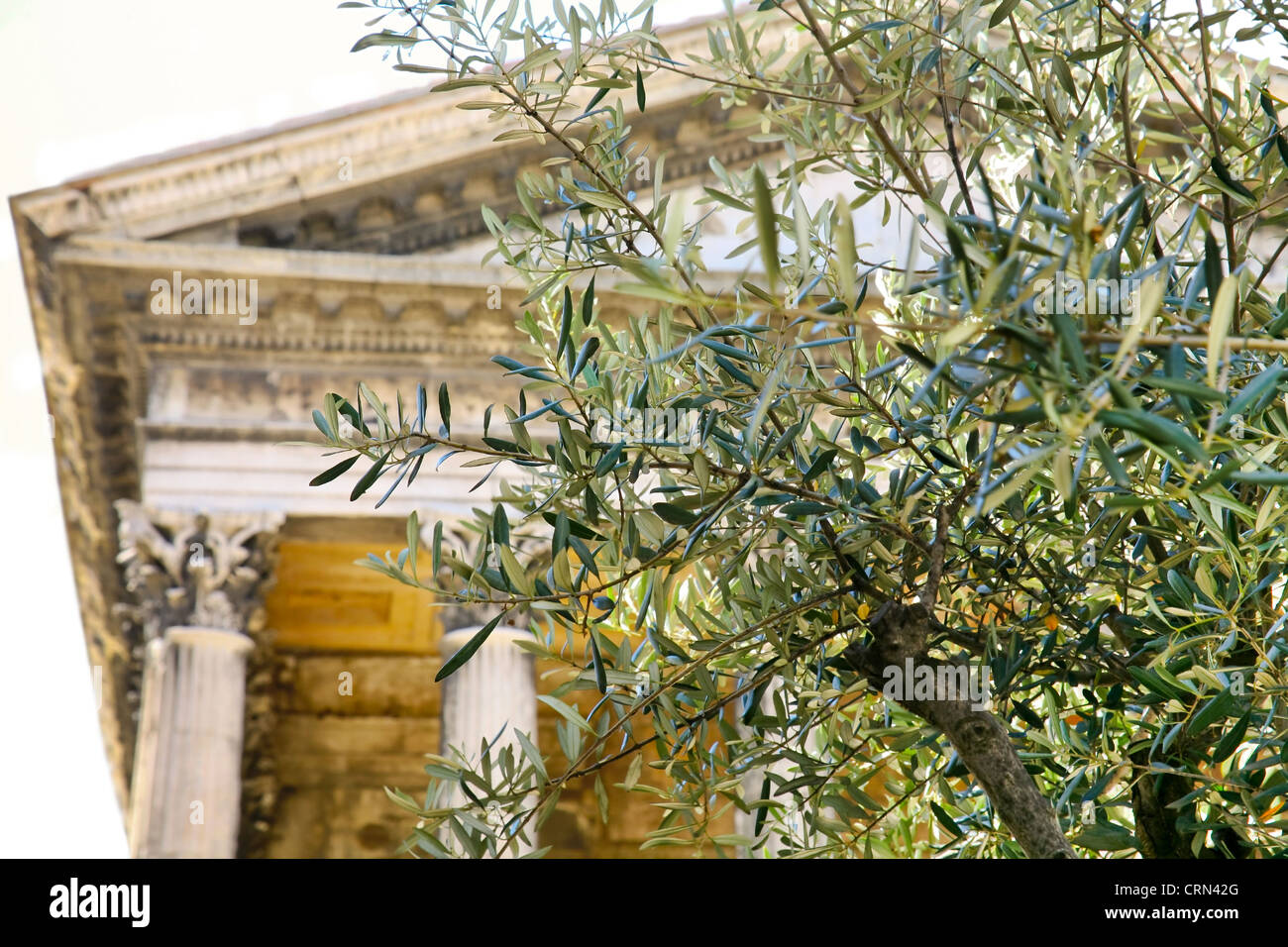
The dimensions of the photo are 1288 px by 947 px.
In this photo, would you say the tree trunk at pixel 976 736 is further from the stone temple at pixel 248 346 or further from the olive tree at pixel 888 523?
the stone temple at pixel 248 346

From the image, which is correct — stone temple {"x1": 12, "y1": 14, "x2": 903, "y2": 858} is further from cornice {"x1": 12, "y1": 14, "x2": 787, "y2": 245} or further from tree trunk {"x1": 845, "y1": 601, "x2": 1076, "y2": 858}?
tree trunk {"x1": 845, "y1": 601, "x2": 1076, "y2": 858}

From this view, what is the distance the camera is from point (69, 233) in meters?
Answer: 8.48

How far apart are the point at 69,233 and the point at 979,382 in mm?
8533

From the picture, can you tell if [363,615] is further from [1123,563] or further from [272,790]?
[1123,563]

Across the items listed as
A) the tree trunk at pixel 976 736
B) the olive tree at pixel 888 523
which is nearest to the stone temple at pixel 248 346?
the olive tree at pixel 888 523

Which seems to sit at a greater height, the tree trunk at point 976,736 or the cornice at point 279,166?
the cornice at point 279,166

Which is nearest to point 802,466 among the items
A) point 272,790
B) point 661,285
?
point 661,285

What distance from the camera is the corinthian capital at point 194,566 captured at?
331 inches

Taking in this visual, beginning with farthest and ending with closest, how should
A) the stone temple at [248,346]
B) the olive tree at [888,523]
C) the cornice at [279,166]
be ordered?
1. the cornice at [279,166]
2. the stone temple at [248,346]
3. the olive tree at [888,523]

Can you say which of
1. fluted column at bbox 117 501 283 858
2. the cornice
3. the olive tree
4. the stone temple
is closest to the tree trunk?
the olive tree

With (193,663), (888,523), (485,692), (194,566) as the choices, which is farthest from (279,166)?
(888,523)

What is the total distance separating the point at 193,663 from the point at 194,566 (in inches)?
26.0

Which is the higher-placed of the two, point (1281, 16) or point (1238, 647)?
point (1281, 16)
